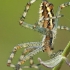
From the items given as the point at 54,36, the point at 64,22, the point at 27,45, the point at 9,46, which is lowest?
the point at 54,36

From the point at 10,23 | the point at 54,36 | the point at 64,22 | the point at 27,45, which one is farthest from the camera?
the point at 10,23

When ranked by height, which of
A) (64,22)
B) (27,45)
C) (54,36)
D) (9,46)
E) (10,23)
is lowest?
(54,36)

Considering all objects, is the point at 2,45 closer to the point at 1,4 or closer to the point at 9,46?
the point at 9,46

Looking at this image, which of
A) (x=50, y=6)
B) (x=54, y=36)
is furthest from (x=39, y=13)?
(x=54, y=36)

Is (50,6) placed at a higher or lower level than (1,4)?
lower

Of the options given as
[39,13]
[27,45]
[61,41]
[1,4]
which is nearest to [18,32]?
[1,4]

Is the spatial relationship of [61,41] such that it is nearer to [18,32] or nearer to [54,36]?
[18,32]

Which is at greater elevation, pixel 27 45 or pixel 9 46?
pixel 9 46

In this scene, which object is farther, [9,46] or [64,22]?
[9,46]

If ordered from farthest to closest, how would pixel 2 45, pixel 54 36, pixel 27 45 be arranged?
pixel 2 45 → pixel 27 45 → pixel 54 36
